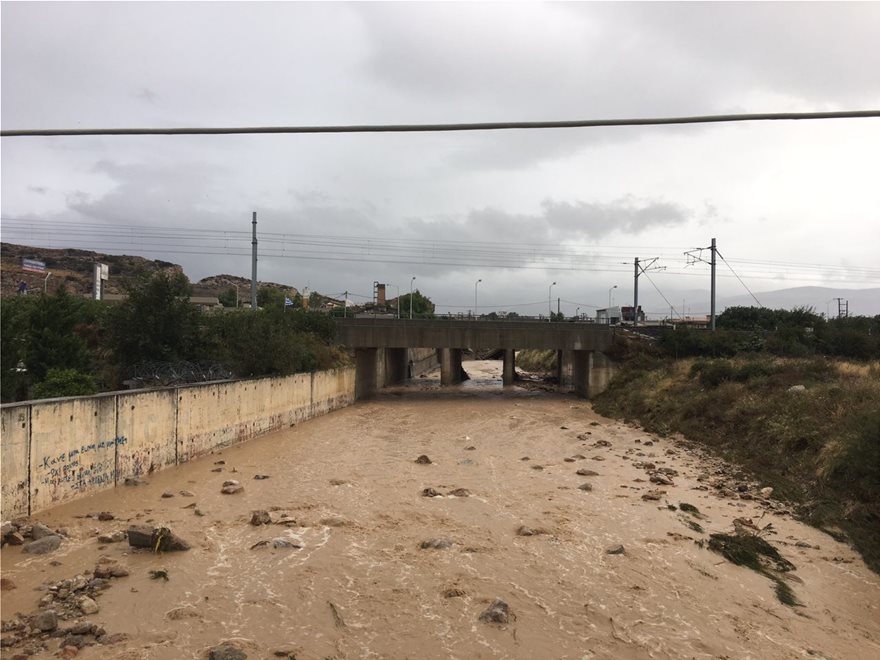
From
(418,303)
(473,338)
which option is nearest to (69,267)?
(418,303)

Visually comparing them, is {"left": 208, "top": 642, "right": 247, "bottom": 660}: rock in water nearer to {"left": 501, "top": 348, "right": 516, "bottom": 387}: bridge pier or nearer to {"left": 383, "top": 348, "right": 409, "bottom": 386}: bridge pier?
{"left": 383, "top": 348, "right": 409, "bottom": 386}: bridge pier

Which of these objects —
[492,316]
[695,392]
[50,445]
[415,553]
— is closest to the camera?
[415,553]

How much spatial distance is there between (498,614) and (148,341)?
22.5 m

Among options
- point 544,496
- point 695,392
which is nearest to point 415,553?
point 544,496

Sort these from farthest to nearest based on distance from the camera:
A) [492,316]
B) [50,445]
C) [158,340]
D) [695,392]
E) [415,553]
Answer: [492,316]
[695,392]
[158,340]
[50,445]
[415,553]

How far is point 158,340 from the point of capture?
1029 inches

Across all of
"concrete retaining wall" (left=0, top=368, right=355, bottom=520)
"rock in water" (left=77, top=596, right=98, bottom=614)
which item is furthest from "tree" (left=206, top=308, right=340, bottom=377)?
"rock in water" (left=77, top=596, right=98, bottom=614)

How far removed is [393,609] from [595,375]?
36.0m

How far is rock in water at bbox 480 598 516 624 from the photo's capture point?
29.6 feet

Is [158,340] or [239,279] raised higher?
[239,279]

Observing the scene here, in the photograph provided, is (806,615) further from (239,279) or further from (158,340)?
(239,279)

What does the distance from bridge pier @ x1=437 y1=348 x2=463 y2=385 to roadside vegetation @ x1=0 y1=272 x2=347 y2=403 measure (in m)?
23.2

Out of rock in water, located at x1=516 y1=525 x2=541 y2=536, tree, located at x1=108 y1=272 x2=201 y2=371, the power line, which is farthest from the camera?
tree, located at x1=108 y1=272 x2=201 y2=371

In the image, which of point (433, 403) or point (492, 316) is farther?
point (492, 316)
